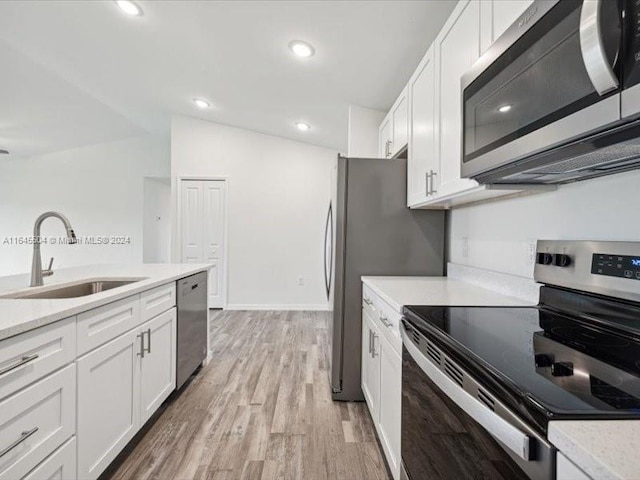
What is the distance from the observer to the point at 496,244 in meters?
1.72

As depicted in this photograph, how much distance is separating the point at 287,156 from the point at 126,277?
3.35 metres

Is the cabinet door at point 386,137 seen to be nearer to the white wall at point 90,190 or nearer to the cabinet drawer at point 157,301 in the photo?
the cabinet drawer at point 157,301

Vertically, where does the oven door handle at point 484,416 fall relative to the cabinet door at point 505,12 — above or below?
below

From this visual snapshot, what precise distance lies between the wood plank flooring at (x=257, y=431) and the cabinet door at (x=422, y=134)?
1.45 metres

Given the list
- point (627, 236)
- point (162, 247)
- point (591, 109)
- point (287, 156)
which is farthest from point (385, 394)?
point (162, 247)

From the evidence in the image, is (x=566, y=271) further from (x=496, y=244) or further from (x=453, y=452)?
(x=453, y=452)

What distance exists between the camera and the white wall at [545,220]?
1.04m

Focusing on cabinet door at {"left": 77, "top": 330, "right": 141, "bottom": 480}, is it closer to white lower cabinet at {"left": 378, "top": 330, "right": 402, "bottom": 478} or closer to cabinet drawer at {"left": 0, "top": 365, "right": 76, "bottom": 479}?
cabinet drawer at {"left": 0, "top": 365, "right": 76, "bottom": 479}

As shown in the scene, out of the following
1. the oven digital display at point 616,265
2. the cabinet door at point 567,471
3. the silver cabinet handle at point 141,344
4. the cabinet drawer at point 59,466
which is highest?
the oven digital display at point 616,265

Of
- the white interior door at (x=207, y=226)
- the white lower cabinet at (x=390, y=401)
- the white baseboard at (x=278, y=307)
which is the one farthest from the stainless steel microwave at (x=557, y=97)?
the white interior door at (x=207, y=226)

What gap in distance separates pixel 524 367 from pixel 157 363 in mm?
1933

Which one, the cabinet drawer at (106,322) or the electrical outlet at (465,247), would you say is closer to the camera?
the cabinet drawer at (106,322)

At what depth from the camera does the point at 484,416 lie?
25.5 inches

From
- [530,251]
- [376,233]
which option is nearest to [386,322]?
[530,251]
